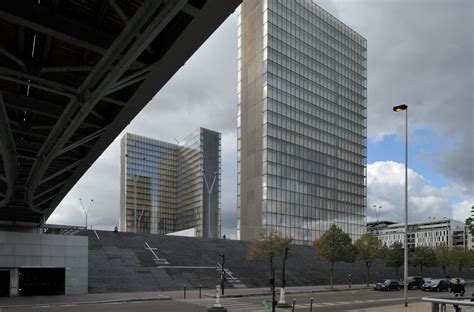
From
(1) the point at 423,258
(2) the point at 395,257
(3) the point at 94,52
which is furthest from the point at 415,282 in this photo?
(3) the point at 94,52

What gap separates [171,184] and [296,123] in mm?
97292

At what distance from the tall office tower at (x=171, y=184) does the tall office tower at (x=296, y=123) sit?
2654 inches

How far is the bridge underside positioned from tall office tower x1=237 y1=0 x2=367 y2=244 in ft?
256

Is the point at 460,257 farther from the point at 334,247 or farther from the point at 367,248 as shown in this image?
the point at 334,247

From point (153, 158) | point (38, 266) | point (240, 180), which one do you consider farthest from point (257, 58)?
point (153, 158)

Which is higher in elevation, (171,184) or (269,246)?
(171,184)

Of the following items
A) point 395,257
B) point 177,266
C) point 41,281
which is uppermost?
point 41,281

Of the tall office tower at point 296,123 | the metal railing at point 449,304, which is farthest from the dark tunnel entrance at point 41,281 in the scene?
the tall office tower at point 296,123

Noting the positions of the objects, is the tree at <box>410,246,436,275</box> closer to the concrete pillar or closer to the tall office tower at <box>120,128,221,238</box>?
the concrete pillar

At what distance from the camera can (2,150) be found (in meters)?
16.3

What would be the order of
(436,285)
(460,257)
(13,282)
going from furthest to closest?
(460,257) < (436,285) < (13,282)

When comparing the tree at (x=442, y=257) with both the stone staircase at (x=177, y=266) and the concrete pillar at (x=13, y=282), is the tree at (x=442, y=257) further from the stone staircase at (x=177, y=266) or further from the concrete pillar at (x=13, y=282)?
the concrete pillar at (x=13, y=282)

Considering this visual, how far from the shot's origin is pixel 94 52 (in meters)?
11.2

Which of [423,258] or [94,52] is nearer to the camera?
[94,52]
